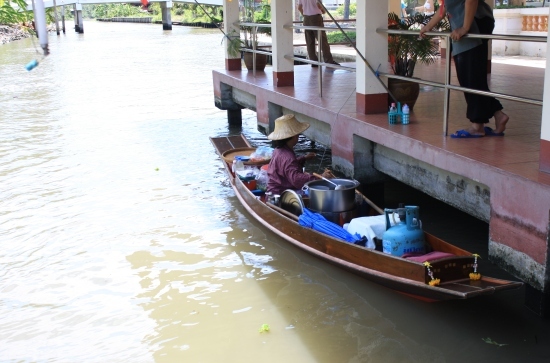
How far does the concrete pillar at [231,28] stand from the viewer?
554 inches

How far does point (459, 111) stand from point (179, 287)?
399 centimetres

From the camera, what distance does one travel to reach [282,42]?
36.6ft

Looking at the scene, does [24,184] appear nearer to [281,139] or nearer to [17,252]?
[17,252]

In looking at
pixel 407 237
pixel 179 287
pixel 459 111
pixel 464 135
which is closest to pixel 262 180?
pixel 179 287

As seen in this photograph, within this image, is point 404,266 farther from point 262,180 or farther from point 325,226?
point 262,180

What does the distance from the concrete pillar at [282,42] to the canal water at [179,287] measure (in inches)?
58.2

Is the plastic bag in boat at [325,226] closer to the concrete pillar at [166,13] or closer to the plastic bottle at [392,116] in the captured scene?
the plastic bottle at [392,116]

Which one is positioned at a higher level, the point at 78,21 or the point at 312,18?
the point at 312,18

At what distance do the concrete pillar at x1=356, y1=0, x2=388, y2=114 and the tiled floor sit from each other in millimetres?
205

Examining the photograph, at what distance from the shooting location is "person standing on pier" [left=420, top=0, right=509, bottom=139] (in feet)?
21.2

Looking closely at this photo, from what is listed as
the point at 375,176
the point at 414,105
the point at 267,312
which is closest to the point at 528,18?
the point at 414,105

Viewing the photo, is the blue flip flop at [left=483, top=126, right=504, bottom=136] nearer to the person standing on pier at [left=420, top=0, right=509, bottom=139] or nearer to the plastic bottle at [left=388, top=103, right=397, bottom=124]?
the person standing on pier at [left=420, top=0, right=509, bottom=139]

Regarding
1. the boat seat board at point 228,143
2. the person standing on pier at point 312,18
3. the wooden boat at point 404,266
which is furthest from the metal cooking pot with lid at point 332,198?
the person standing on pier at point 312,18

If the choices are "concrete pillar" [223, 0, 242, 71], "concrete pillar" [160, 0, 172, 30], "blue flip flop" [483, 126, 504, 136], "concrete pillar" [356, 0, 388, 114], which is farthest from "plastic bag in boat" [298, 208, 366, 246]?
"concrete pillar" [160, 0, 172, 30]
